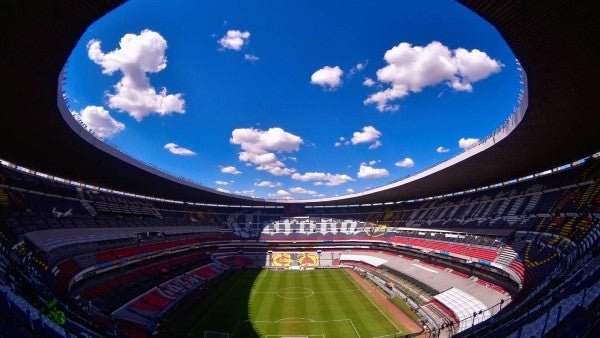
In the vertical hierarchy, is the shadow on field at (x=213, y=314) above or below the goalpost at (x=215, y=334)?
above

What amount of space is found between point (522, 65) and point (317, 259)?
48.2 m

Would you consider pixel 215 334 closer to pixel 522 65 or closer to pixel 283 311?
pixel 283 311

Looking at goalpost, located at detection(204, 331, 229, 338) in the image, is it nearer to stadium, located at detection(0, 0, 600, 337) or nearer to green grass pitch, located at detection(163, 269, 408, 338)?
stadium, located at detection(0, 0, 600, 337)

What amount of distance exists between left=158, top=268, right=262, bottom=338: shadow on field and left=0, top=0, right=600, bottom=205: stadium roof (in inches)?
494

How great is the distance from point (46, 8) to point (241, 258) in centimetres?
4930

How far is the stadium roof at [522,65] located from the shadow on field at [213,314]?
41.2 ft

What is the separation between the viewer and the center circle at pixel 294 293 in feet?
116

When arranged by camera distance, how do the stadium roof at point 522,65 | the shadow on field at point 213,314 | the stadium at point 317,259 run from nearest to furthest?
the stadium roof at point 522,65 → the stadium at point 317,259 → the shadow on field at point 213,314

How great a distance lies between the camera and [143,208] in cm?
4559

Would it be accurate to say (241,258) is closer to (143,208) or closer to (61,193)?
(143,208)

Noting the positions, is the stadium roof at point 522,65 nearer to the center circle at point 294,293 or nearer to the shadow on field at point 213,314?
the shadow on field at point 213,314

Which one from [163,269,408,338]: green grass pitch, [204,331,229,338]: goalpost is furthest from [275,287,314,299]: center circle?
[204,331,229,338]: goalpost

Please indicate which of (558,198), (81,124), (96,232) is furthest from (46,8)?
(558,198)

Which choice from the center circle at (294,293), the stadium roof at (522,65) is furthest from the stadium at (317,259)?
the center circle at (294,293)
